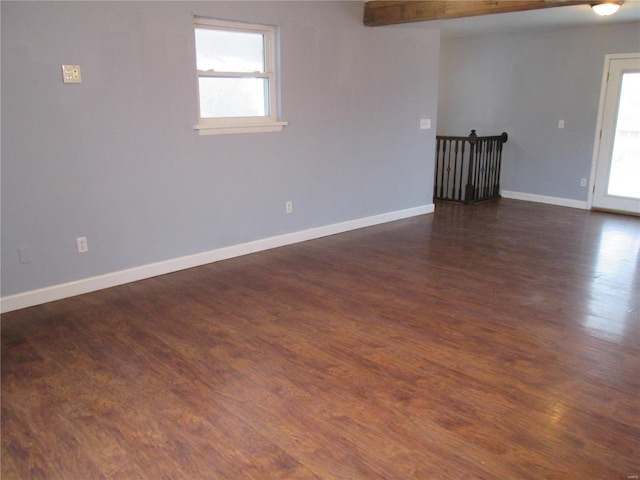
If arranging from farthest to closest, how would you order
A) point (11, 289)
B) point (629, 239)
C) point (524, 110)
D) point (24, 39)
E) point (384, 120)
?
point (524, 110)
point (384, 120)
point (629, 239)
point (11, 289)
point (24, 39)

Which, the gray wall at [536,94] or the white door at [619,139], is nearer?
the white door at [619,139]

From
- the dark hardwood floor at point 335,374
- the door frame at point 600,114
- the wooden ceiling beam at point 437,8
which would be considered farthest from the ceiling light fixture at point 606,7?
the dark hardwood floor at point 335,374

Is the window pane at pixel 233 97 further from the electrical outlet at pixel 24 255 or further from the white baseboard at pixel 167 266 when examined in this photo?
the electrical outlet at pixel 24 255

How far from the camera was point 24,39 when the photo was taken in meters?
3.19

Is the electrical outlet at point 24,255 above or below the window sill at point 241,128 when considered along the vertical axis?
below

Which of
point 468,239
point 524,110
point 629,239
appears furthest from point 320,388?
point 524,110

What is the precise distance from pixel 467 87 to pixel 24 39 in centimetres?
625

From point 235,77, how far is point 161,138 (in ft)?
3.03

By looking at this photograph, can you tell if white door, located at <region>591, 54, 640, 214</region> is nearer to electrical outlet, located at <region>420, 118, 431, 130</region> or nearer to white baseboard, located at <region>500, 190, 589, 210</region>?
white baseboard, located at <region>500, 190, 589, 210</region>

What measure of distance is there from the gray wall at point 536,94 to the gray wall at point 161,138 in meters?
2.07

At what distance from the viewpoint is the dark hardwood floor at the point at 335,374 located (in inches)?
79.2

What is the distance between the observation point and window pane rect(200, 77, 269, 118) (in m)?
4.26

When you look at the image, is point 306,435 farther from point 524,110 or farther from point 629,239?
point 524,110

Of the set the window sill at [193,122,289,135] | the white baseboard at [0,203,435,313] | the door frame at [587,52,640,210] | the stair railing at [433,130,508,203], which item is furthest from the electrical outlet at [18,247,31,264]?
the door frame at [587,52,640,210]
